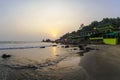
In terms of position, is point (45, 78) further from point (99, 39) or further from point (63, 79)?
point (99, 39)

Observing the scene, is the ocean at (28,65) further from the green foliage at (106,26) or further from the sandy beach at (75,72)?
the green foliage at (106,26)

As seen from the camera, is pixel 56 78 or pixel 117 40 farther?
pixel 117 40

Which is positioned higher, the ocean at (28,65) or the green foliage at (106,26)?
the green foliage at (106,26)

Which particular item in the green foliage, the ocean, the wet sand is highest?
the green foliage

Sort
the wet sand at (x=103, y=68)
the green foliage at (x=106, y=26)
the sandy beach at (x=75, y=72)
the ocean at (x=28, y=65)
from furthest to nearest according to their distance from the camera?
the green foliage at (x=106, y=26) < the ocean at (x=28, y=65) < the sandy beach at (x=75, y=72) < the wet sand at (x=103, y=68)

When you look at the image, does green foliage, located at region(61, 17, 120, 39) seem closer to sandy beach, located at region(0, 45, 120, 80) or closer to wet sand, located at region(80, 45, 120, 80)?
wet sand, located at region(80, 45, 120, 80)

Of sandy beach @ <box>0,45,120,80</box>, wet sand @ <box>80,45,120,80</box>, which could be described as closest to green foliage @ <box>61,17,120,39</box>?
wet sand @ <box>80,45,120,80</box>

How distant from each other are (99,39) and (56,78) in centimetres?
6403

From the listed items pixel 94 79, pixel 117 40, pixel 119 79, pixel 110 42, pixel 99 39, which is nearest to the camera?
pixel 119 79

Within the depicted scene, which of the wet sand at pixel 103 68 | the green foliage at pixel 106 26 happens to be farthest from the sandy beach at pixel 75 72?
the green foliage at pixel 106 26

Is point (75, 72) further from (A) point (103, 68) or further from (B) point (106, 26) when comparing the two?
Answer: (B) point (106, 26)

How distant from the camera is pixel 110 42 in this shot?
57469 millimetres

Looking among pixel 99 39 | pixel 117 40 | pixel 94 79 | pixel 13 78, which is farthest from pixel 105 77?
pixel 99 39

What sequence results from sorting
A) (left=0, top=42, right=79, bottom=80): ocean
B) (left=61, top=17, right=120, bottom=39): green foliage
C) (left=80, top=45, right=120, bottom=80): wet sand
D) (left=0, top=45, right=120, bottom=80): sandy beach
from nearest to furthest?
(left=80, top=45, right=120, bottom=80): wet sand → (left=0, top=45, right=120, bottom=80): sandy beach → (left=0, top=42, right=79, bottom=80): ocean → (left=61, top=17, right=120, bottom=39): green foliage
